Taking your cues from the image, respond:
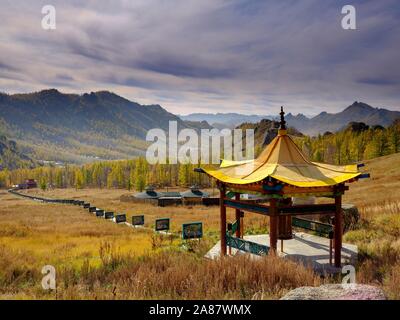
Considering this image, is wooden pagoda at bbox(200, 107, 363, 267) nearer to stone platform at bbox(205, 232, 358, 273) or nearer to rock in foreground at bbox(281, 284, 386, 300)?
→ stone platform at bbox(205, 232, 358, 273)

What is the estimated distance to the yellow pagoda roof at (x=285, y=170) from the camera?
1141cm

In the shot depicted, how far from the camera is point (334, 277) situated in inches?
419

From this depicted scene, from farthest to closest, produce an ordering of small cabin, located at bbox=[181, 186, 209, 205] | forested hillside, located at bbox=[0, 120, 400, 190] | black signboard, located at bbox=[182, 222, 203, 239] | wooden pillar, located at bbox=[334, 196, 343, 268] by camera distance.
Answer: forested hillside, located at bbox=[0, 120, 400, 190] → small cabin, located at bbox=[181, 186, 209, 205] → black signboard, located at bbox=[182, 222, 203, 239] → wooden pillar, located at bbox=[334, 196, 343, 268]

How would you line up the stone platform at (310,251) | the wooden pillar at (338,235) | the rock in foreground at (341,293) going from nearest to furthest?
1. the rock in foreground at (341,293)
2. the wooden pillar at (338,235)
3. the stone platform at (310,251)

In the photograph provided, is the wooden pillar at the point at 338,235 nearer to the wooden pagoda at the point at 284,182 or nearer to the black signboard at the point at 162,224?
the wooden pagoda at the point at 284,182

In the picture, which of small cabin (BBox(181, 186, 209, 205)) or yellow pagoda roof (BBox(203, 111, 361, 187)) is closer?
yellow pagoda roof (BBox(203, 111, 361, 187))

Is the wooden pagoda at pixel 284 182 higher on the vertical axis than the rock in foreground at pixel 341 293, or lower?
higher

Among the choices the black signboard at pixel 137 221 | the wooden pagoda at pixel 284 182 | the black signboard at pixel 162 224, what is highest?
the wooden pagoda at pixel 284 182

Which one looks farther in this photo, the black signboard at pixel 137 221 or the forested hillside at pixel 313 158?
the forested hillside at pixel 313 158

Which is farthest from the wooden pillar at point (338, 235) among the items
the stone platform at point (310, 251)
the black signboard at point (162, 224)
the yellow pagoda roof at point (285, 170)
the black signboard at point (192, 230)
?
the black signboard at point (162, 224)

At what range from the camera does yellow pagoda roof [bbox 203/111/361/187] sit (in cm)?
1141

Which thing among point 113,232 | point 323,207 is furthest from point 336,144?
point 323,207

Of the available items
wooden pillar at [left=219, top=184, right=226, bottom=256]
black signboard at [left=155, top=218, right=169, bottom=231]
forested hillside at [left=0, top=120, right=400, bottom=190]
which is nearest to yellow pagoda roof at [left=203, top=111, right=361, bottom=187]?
wooden pillar at [left=219, top=184, right=226, bottom=256]

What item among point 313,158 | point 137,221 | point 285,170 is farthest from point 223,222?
point 313,158
